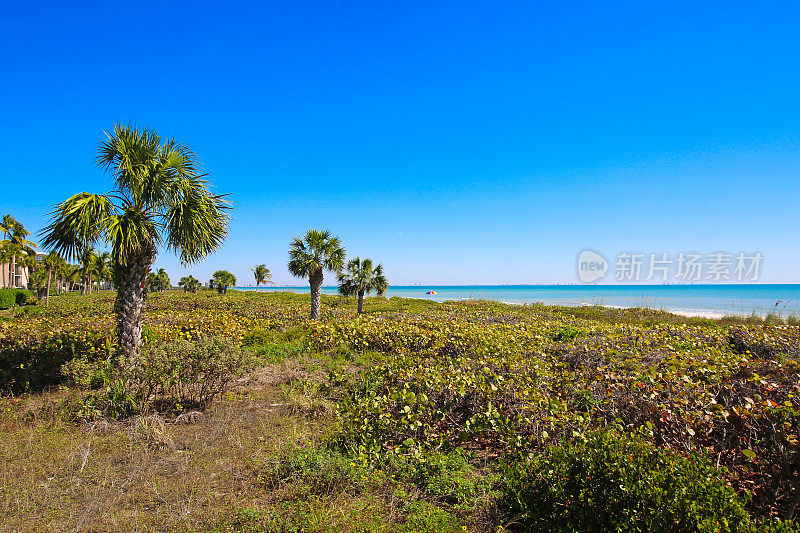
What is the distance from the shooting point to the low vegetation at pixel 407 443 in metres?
3.08

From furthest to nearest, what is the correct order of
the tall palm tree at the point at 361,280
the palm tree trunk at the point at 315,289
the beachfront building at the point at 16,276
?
1. the beachfront building at the point at 16,276
2. the tall palm tree at the point at 361,280
3. the palm tree trunk at the point at 315,289

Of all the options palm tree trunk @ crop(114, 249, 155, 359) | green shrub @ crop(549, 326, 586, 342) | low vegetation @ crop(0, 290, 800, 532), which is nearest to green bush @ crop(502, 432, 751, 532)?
low vegetation @ crop(0, 290, 800, 532)

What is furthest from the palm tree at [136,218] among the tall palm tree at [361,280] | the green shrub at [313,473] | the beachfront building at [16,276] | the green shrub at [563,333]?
the beachfront building at [16,276]

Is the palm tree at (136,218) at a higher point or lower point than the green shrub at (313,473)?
higher

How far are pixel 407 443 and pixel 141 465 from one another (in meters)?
3.36

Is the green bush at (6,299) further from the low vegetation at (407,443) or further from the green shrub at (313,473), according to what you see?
the green shrub at (313,473)

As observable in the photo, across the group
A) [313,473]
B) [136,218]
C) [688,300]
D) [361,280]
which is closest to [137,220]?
[136,218]

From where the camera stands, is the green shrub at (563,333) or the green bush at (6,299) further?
the green bush at (6,299)

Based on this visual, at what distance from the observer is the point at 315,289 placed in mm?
19797

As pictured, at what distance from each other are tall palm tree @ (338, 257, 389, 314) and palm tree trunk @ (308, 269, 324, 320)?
28.0 feet

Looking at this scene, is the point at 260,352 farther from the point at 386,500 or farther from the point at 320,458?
the point at 386,500

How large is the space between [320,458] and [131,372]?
4.30m

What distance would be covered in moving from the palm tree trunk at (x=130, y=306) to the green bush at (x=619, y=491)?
796 centimetres

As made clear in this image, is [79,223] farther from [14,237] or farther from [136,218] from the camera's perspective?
[14,237]
